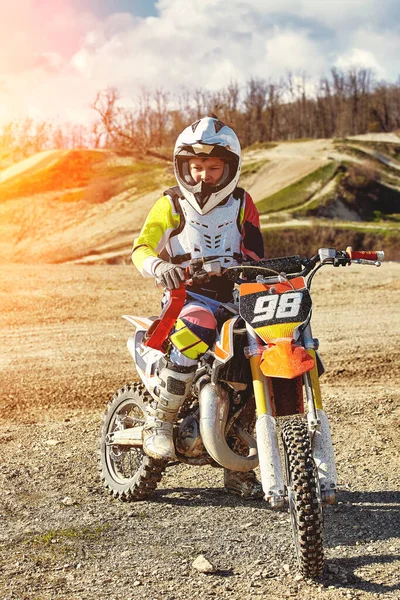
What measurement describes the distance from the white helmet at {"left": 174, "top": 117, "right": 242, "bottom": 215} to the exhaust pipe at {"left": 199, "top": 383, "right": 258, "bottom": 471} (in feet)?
4.62

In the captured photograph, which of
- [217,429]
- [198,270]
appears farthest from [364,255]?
[217,429]

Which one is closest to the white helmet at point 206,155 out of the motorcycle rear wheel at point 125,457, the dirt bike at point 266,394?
the dirt bike at point 266,394

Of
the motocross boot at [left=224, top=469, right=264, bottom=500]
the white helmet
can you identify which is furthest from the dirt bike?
the white helmet

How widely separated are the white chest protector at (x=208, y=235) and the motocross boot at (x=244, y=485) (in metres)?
1.73

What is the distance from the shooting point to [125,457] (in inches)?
246

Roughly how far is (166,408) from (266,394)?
3.49 ft

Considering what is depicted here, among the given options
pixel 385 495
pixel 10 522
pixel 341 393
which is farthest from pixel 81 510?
pixel 341 393

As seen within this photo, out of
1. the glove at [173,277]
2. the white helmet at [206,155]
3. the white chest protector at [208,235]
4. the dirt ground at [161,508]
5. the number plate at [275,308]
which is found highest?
the white helmet at [206,155]

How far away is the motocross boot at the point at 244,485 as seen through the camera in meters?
5.87

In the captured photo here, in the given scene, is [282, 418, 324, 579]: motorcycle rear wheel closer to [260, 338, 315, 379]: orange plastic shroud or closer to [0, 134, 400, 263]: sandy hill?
[260, 338, 315, 379]: orange plastic shroud

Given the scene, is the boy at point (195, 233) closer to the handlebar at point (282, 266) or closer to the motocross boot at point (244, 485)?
the handlebar at point (282, 266)

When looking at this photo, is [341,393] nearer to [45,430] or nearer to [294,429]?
[45,430]

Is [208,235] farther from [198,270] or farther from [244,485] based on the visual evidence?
[244,485]

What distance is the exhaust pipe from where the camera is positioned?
4.90m
